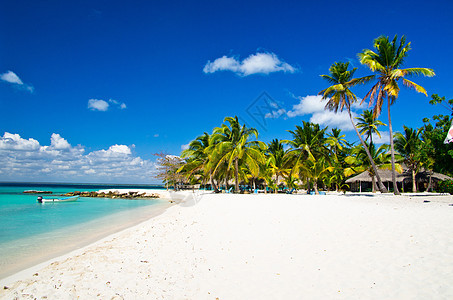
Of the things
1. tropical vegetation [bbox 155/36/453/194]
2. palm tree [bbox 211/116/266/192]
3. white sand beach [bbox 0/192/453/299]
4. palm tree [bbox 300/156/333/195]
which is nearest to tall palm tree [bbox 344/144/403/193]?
tropical vegetation [bbox 155/36/453/194]

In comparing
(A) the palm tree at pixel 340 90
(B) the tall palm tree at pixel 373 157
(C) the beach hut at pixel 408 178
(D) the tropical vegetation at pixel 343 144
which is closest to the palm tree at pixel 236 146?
(D) the tropical vegetation at pixel 343 144

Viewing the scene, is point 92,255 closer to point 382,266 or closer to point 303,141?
point 382,266

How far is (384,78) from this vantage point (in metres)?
15.7

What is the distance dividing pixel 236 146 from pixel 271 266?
645 inches

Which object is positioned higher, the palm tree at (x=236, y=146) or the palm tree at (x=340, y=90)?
the palm tree at (x=340, y=90)

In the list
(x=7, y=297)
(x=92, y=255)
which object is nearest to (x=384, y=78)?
(x=92, y=255)

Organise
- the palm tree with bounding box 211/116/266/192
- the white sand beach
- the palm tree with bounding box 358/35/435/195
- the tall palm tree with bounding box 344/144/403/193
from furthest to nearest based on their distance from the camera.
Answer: the tall palm tree with bounding box 344/144/403/193 → the palm tree with bounding box 211/116/266/192 → the palm tree with bounding box 358/35/435/195 → the white sand beach

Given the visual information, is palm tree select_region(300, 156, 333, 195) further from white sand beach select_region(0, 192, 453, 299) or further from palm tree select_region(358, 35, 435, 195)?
white sand beach select_region(0, 192, 453, 299)

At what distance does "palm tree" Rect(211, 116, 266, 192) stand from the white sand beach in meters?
13.1

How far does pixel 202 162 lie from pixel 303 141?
9.80 meters

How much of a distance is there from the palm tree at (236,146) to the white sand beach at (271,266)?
1310 cm

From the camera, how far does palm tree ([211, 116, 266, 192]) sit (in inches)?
770

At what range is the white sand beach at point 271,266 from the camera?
133 inches

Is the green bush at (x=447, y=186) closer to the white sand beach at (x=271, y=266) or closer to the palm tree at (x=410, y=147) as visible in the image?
the palm tree at (x=410, y=147)
